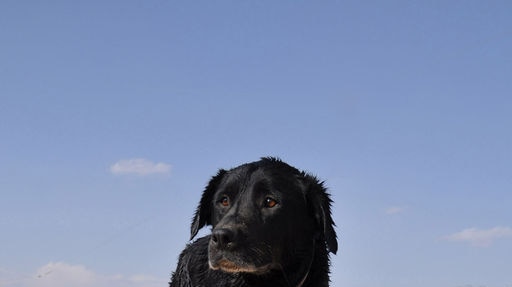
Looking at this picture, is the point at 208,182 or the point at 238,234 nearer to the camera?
the point at 238,234

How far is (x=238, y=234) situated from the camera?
8031 millimetres

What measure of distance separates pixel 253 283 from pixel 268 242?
0.64m

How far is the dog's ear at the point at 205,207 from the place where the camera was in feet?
31.3

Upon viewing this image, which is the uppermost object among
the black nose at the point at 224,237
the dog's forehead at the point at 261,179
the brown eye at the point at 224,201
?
the dog's forehead at the point at 261,179

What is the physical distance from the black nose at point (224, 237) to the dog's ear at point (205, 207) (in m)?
1.53

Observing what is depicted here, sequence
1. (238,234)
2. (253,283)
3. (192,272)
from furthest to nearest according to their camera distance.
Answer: (192,272) → (253,283) → (238,234)

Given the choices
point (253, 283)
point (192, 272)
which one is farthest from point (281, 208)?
point (192, 272)

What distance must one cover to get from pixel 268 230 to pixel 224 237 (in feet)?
1.89

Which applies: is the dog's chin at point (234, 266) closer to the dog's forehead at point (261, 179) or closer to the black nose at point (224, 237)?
the black nose at point (224, 237)

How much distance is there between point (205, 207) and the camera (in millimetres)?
9633

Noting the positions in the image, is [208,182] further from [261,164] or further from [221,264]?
[221,264]

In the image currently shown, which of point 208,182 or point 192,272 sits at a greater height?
point 208,182

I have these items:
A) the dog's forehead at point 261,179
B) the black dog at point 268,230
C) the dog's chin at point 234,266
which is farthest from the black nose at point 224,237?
the dog's forehead at point 261,179

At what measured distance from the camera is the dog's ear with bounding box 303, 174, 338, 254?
8641mm
